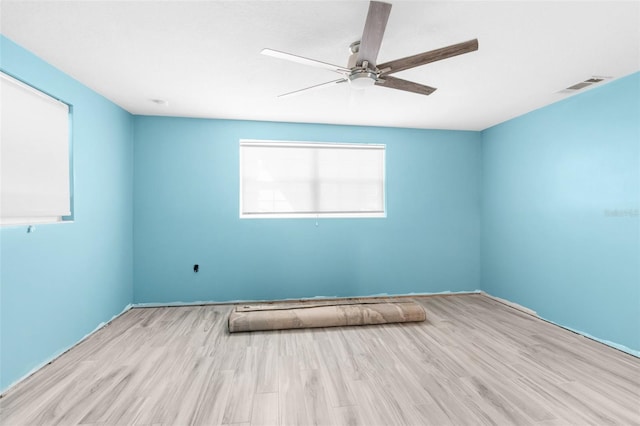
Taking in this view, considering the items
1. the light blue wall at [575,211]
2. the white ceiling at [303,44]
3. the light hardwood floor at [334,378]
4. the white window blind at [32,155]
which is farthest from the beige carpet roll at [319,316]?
the white ceiling at [303,44]

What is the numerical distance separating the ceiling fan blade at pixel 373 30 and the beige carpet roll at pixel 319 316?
2440 millimetres

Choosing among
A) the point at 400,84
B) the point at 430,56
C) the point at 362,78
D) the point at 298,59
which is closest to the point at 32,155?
the point at 298,59

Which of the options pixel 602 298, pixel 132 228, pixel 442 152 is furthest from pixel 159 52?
pixel 602 298

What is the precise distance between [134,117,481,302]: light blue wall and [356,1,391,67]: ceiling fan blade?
236 cm

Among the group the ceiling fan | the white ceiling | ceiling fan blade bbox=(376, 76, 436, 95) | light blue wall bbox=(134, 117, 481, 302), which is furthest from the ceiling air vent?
the ceiling fan

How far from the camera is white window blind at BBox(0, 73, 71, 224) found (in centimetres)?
208

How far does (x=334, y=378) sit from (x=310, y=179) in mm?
2659

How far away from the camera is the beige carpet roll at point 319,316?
3.09 m

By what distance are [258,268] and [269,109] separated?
2034 mm

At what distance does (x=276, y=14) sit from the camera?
1814mm

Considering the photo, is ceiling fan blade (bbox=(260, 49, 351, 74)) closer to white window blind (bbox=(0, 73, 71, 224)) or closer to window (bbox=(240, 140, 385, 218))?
white window blind (bbox=(0, 73, 71, 224))

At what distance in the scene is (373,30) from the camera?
163 cm

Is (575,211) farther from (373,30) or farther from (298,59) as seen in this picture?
(298,59)

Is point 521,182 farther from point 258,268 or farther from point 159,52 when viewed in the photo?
point 159,52
